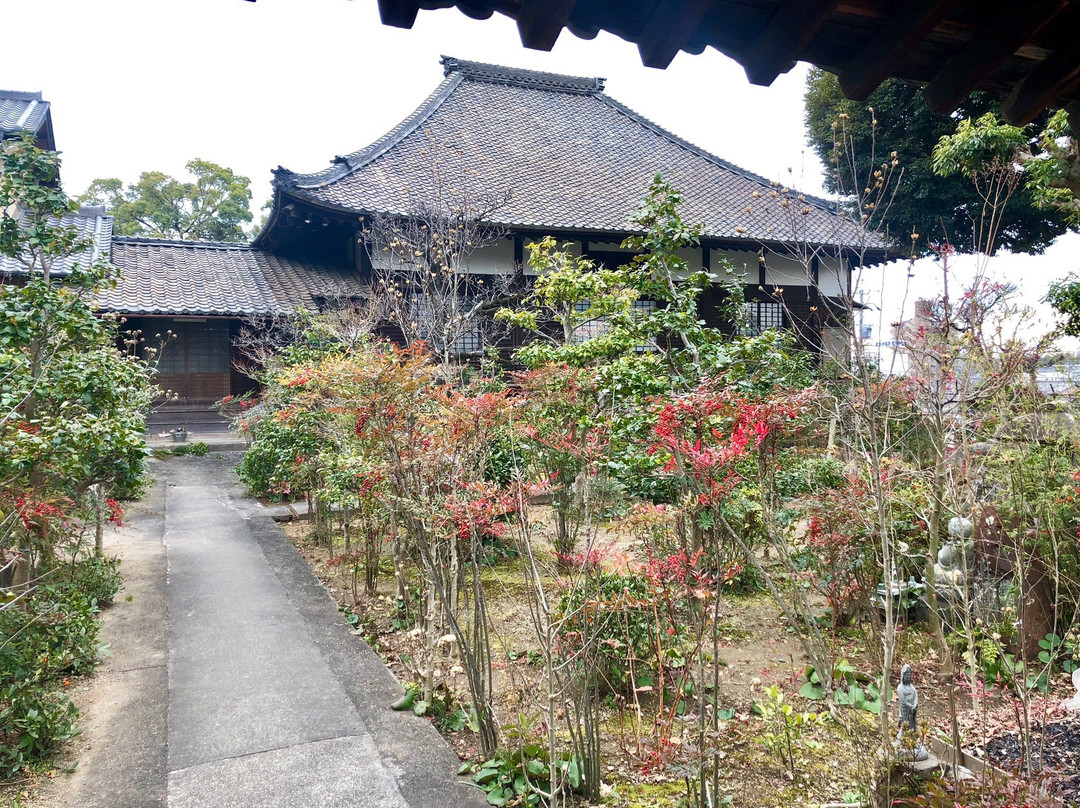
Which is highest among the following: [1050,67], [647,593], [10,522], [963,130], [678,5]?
[963,130]

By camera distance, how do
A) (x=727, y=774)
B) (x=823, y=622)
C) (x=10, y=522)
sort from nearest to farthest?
(x=727, y=774)
(x=10, y=522)
(x=823, y=622)

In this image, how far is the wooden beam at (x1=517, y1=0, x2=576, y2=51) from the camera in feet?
5.41

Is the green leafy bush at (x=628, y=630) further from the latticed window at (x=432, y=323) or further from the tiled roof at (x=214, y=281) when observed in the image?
the tiled roof at (x=214, y=281)

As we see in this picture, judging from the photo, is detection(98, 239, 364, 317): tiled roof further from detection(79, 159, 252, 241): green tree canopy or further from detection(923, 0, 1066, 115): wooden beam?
detection(79, 159, 252, 241): green tree canopy

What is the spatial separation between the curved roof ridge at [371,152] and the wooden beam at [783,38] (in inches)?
431

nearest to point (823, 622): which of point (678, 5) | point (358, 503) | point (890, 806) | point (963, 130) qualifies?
point (890, 806)

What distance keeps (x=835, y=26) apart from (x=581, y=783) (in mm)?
2953

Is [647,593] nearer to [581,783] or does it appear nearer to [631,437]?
[581,783]

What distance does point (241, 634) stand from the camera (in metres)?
4.79

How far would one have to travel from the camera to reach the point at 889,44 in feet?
6.04

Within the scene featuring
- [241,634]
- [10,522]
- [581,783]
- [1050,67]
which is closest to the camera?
[1050,67]

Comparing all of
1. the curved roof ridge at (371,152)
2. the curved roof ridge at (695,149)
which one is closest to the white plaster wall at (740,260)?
the curved roof ridge at (695,149)

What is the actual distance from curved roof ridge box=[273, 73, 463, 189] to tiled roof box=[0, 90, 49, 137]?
6517 millimetres

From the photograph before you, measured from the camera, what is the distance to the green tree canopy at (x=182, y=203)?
27219 mm
